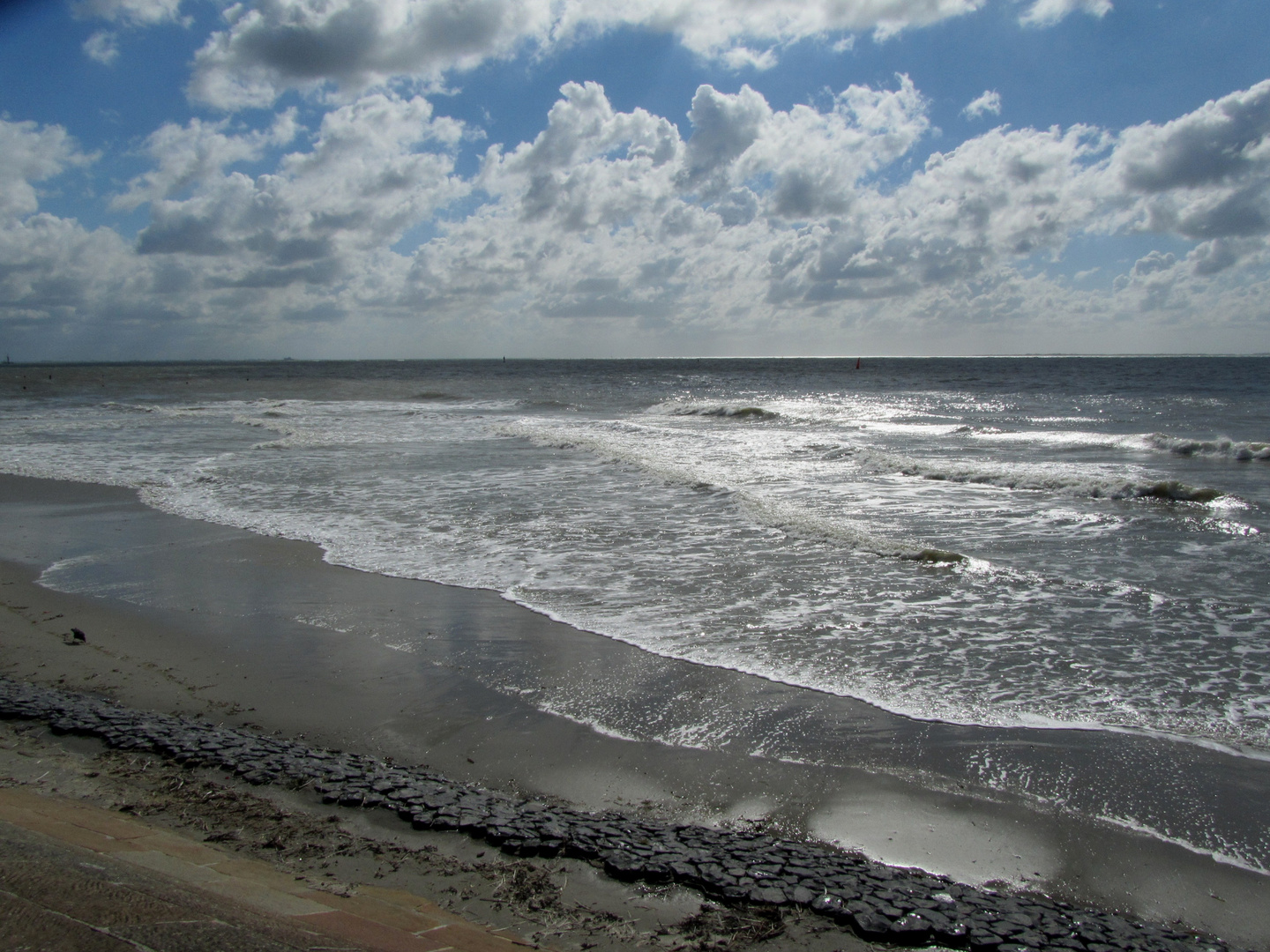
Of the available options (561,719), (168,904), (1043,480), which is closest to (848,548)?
(561,719)

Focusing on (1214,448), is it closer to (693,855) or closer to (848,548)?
(848,548)

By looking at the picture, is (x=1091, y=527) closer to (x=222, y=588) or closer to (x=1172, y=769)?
(x=1172, y=769)

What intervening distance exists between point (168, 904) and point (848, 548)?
319 inches

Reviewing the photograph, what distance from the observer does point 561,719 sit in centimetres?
488

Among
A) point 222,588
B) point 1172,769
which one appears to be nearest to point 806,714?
point 1172,769

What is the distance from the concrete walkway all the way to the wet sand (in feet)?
4.35

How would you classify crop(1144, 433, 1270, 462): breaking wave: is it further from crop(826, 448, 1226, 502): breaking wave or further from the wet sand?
the wet sand

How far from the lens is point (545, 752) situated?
443 centimetres

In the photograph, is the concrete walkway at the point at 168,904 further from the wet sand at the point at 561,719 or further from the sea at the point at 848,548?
the sea at the point at 848,548

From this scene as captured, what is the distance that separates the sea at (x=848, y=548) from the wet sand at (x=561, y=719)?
207mm

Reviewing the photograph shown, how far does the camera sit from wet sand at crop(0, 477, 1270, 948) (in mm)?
3535

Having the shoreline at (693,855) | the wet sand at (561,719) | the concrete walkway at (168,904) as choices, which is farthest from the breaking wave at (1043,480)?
the concrete walkway at (168,904)

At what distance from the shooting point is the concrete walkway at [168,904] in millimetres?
2068

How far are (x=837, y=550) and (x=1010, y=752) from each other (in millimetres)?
4797
